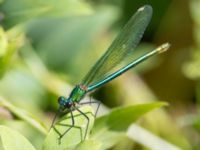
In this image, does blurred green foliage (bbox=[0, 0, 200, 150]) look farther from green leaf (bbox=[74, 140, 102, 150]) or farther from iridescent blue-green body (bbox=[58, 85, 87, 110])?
green leaf (bbox=[74, 140, 102, 150])

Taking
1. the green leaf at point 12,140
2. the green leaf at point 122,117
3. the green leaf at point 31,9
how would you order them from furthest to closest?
the green leaf at point 31,9, the green leaf at point 122,117, the green leaf at point 12,140

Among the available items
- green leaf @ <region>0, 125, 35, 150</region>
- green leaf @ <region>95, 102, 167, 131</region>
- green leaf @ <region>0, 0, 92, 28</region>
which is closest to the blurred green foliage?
green leaf @ <region>0, 0, 92, 28</region>

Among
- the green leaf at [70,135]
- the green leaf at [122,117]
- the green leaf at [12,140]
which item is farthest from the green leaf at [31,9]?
the green leaf at [12,140]

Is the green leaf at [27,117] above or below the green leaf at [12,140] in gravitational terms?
below

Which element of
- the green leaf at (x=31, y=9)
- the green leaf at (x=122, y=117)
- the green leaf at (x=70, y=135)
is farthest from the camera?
the green leaf at (x=31, y=9)

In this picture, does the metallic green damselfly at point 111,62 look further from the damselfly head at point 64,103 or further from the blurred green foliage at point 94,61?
the blurred green foliage at point 94,61

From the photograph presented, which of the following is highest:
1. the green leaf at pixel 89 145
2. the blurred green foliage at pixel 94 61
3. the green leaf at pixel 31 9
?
the green leaf at pixel 31 9

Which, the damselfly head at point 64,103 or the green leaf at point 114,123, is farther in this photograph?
the damselfly head at point 64,103

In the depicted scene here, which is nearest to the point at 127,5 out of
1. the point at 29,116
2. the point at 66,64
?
the point at 66,64
